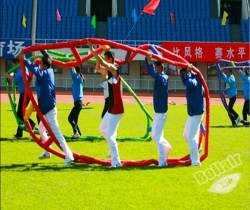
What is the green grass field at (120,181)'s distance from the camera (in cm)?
846

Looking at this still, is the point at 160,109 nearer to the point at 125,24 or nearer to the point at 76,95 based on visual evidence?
the point at 76,95

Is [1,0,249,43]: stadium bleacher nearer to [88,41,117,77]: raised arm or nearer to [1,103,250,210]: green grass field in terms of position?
[1,103,250,210]: green grass field

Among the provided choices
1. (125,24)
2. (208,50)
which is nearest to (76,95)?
(208,50)

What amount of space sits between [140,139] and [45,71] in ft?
16.4

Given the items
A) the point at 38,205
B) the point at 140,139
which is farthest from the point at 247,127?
the point at 38,205

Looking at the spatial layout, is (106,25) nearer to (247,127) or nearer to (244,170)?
(247,127)

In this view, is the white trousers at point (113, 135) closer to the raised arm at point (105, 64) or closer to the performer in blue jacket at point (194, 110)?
the raised arm at point (105, 64)

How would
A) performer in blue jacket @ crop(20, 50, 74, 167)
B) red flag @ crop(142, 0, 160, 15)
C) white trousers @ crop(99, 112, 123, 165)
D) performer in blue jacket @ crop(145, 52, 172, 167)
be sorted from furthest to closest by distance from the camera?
red flag @ crop(142, 0, 160, 15), performer in blue jacket @ crop(145, 52, 172, 167), performer in blue jacket @ crop(20, 50, 74, 167), white trousers @ crop(99, 112, 123, 165)

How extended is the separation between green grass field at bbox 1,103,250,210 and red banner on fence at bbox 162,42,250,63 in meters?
25.8

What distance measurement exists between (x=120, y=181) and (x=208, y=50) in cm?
3238

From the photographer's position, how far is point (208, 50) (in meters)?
41.5

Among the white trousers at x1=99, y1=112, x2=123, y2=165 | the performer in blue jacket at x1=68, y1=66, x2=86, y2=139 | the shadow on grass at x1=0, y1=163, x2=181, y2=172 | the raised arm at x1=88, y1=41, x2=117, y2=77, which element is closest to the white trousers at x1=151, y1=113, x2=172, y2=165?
the shadow on grass at x1=0, y1=163, x2=181, y2=172

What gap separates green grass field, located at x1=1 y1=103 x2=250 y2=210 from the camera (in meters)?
8.46

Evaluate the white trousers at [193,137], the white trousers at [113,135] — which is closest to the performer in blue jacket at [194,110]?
the white trousers at [193,137]
